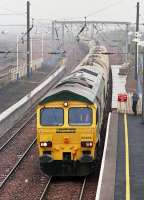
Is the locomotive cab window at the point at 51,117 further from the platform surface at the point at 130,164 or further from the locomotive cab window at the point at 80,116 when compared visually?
the platform surface at the point at 130,164

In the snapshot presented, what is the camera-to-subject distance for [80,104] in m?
16.1

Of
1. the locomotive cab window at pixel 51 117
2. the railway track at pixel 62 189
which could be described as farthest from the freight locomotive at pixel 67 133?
the railway track at pixel 62 189

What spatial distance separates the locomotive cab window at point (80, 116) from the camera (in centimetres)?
1599

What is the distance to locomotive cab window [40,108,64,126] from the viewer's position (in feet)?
52.8

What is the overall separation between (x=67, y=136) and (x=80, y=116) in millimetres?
753

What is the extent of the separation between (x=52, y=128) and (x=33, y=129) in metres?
10.6

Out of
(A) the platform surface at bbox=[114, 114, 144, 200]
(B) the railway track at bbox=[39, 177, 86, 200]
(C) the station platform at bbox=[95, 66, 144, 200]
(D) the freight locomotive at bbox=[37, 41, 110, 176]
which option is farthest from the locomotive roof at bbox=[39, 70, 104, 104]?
(B) the railway track at bbox=[39, 177, 86, 200]

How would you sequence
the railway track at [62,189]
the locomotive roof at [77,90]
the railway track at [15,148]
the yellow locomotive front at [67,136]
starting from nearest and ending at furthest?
the railway track at [62,189] < the yellow locomotive front at [67,136] < the locomotive roof at [77,90] < the railway track at [15,148]

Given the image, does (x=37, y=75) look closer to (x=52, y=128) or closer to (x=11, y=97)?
(x=11, y=97)

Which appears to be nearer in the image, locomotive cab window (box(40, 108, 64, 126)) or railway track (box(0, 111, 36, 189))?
locomotive cab window (box(40, 108, 64, 126))

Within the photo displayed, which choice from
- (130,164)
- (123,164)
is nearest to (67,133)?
(123,164)

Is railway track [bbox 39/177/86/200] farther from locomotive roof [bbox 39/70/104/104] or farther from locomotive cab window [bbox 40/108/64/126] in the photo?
locomotive roof [bbox 39/70/104/104]

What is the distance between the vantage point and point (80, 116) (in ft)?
52.6

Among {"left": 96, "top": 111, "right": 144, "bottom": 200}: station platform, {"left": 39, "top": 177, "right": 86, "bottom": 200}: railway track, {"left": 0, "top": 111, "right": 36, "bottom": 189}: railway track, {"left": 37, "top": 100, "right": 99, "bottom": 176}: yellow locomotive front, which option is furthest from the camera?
{"left": 0, "top": 111, "right": 36, "bottom": 189}: railway track
